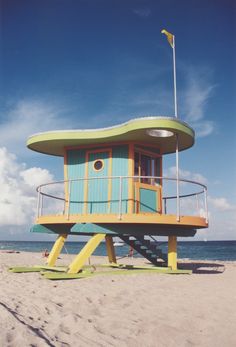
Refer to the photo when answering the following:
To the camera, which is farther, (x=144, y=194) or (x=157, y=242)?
(x=157, y=242)

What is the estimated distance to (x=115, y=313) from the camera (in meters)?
6.72

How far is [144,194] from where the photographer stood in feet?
42.5

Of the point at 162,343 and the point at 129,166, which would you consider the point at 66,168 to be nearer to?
the point at 129,166

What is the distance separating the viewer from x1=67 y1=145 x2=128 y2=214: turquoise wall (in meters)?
12.9

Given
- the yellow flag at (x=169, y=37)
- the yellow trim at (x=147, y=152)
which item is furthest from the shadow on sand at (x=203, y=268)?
the yellow flag at (x=169, y=37)

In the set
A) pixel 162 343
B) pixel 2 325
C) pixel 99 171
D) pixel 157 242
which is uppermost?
pixel 99 171

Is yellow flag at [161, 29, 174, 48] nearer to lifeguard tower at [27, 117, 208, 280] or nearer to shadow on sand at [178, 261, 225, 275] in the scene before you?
lifeguard tower at [27, 117, 208, 280]

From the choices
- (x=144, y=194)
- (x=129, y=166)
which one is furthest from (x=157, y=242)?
(x=129, y=166)

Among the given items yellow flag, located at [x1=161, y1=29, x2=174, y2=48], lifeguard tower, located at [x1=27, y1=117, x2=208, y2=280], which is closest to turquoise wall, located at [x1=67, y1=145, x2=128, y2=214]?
lifeguard tower, located at [x1=27, y1=117, x2=208, y2=280]

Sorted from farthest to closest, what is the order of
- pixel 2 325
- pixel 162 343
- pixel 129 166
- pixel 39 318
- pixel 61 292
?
pixel 129 166
pixel 61 292
pixel 39 318
pixel 162 343
pixel 2 325

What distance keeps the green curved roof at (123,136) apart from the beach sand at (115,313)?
4.81 meters

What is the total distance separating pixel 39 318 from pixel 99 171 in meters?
8.01

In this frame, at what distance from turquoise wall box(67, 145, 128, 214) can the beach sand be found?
3198 mm

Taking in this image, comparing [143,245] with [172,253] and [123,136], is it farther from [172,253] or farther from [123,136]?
[123,136]
